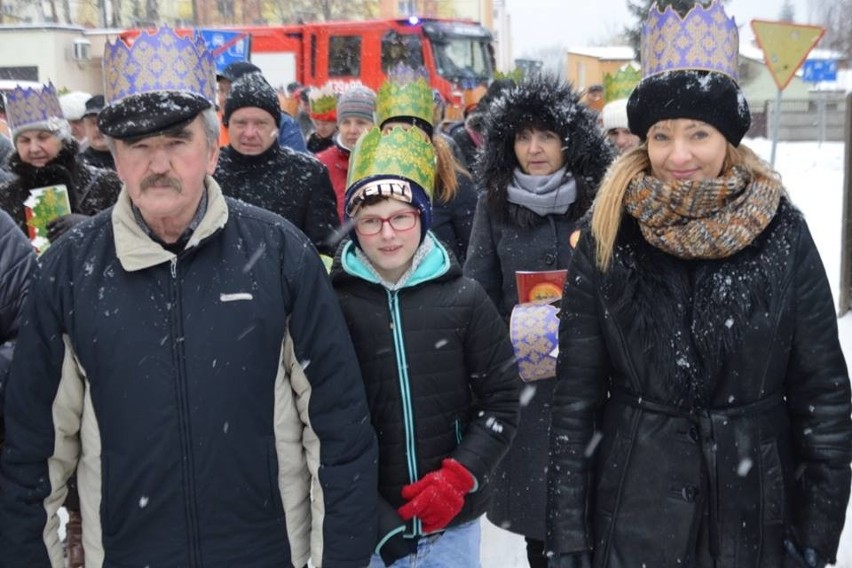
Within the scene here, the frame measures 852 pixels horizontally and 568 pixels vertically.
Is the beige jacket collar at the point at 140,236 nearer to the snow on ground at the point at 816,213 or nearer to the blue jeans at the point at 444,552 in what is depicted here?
the blue jeans at the point at 444,552

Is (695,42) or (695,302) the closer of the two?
(695,302)

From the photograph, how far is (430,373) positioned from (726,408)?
87 cm

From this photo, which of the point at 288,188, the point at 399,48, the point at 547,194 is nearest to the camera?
the point at 547,194

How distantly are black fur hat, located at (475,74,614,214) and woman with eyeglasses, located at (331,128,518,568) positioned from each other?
1.07 meters

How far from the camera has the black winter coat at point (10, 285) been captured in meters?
2.64

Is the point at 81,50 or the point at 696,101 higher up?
the point at 81,50

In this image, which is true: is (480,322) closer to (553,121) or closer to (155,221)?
(155,221)

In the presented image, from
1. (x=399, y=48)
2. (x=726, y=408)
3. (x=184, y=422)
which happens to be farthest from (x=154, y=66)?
(x=399, y=48)

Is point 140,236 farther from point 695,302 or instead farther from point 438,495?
point 695,302

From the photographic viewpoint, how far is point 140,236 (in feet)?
7.70

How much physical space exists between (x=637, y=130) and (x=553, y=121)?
133 centimetres

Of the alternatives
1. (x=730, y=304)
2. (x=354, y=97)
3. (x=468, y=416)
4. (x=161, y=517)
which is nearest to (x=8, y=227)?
(x=161, y=517)

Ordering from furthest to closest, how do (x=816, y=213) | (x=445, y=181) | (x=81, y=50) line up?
1. (x=81, y=50)
2. (x=816, y=213)
3. (x=445, y=181)

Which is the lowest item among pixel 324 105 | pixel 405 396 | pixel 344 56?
pixel 405 396
